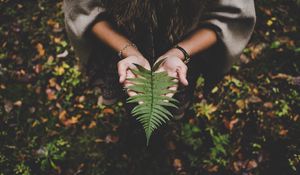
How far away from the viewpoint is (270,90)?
10.5 ft

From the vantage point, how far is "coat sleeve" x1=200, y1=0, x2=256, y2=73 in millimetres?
1771

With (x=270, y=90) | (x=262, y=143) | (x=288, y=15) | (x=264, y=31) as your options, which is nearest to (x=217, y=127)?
(x=262, y=143)

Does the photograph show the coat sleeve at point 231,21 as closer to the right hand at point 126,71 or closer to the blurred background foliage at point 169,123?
the right hand at point 126,71

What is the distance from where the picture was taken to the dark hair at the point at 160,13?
5.28ft

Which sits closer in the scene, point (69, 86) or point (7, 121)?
point (7, 121)

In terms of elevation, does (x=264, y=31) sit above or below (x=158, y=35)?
below

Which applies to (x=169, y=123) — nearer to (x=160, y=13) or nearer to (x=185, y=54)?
(x=185, y=54)

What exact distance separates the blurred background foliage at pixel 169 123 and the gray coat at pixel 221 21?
1071 mm

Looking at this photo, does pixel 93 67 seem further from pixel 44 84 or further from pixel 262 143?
pixel 262 143

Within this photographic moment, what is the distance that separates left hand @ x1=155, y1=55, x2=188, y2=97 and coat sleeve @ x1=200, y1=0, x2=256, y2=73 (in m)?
0.34

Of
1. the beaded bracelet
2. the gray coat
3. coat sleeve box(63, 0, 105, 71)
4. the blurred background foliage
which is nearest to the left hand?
the beaded bracelet

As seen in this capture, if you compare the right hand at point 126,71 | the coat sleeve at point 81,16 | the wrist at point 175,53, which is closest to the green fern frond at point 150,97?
the right hand at point 126,71

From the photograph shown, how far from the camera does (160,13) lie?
167 cm

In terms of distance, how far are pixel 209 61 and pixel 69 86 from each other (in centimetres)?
186
